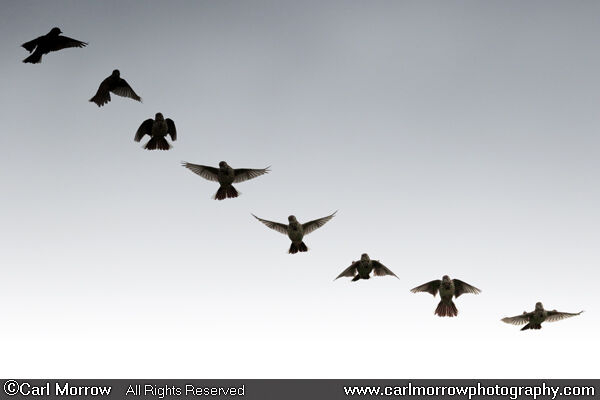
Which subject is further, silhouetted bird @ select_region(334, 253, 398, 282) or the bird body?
silhouetted bird @ select_region(334, 253, 398, 282)

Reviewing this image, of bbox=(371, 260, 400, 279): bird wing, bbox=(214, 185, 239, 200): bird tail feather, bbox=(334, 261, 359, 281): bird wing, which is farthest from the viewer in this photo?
bbox=(334, 261, 359, 281): bird wing

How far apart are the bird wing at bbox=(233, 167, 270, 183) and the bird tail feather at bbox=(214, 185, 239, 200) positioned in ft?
0.94

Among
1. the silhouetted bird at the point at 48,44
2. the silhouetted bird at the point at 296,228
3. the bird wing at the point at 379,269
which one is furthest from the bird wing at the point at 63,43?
the bird wing at the point at 379,269

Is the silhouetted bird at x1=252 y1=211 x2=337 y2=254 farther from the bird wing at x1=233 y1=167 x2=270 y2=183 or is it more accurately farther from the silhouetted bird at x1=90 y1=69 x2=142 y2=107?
the silhouetted bird at x1=90 y1=69 x2=142 y2=107

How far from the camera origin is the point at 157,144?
19.4m

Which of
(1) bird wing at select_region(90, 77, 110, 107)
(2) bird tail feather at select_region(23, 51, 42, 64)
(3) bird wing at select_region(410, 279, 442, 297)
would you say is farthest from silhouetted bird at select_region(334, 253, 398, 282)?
(2) bird tail feather at select_region(23, 51, 42, 64)

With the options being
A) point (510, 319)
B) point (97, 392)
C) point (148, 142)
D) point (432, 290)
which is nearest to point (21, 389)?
point (97, 392)

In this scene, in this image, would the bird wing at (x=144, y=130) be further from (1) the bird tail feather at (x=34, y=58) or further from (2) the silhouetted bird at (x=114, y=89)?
(1) the bird tail feather at (x=34, y=58)

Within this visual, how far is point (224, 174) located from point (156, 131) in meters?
2.30

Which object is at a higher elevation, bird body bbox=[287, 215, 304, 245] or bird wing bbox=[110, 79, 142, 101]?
bird wing bbox=[110, 79, 142, 101]

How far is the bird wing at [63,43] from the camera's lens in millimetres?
18297

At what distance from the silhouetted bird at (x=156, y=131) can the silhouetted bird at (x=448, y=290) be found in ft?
28.5

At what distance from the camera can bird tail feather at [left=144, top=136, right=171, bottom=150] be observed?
19.4 m

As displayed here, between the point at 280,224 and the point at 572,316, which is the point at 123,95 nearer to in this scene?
the point at 280,224
